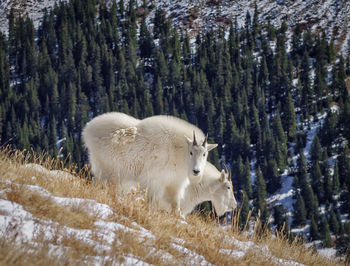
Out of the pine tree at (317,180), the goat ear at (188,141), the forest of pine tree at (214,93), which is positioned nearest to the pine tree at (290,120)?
the forest of pine tree at (214,93)

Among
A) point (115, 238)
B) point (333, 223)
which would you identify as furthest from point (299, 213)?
point (115, 238)

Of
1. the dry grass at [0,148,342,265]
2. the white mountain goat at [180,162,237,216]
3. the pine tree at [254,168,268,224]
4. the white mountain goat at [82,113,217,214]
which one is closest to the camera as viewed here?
the dry grass at [0,148,342,265]

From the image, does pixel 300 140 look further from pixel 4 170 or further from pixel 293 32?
pixel 4 170

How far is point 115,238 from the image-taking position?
12.1 feet

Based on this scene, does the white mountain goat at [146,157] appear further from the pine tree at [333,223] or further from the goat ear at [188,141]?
the pine tree at [333,223]

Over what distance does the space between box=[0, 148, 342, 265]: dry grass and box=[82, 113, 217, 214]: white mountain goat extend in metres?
2.16

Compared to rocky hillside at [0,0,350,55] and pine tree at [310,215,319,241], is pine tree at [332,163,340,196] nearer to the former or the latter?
pine tree at [310,215,319,241]

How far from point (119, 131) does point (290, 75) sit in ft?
417

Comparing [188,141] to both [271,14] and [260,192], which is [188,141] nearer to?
[260,192]

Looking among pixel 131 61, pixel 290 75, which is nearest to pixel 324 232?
pixel 290 75

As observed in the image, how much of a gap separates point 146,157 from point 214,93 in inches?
4901

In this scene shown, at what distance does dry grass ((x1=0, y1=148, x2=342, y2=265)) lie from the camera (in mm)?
3096

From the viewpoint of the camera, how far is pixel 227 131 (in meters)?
111

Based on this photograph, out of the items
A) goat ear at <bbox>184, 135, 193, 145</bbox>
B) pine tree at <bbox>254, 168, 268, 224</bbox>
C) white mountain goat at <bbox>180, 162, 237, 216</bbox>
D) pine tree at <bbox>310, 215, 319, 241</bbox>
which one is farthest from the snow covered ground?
pine tree at <bbox>254, 168, 268, 224</bbox>
